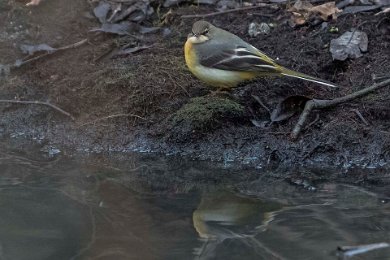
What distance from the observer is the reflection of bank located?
418cm

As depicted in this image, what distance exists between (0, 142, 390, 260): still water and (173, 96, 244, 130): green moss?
15.7 inches

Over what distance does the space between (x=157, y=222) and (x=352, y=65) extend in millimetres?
2961

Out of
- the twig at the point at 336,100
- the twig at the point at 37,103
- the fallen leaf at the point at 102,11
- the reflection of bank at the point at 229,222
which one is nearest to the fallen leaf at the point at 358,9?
the twig at the point at 336,100

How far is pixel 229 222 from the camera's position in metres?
4.62

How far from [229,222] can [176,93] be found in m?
2.24

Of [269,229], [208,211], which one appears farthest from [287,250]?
[208,211]

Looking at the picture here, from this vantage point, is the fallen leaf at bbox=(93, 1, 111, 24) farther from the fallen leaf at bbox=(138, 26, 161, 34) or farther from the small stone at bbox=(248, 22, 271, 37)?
the small stone at bbox=(248, 22, 271, 37)

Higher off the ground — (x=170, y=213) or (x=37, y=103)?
(x=37, y=103)

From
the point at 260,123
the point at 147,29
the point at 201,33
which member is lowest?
the point at 260,123

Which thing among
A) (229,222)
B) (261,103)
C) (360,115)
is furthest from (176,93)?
(229,222)

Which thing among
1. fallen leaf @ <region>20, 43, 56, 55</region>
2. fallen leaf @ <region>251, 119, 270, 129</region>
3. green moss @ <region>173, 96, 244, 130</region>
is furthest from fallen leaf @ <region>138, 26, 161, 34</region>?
fallen leaf @ <region>251, 119, 270, 129</region>

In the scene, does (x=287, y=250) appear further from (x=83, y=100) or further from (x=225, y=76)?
(x=83, y=100)

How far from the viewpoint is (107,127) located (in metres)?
6.48

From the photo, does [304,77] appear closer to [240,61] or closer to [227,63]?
[240,61]
